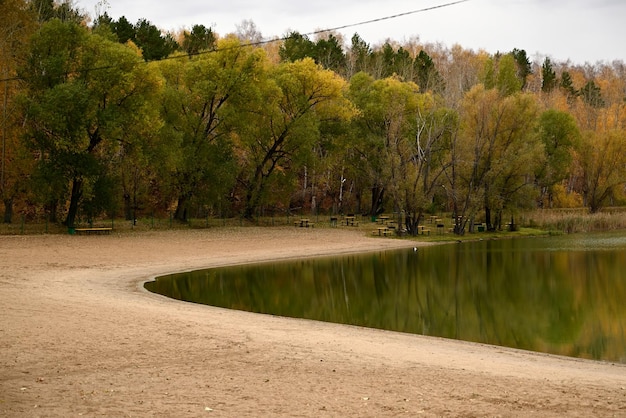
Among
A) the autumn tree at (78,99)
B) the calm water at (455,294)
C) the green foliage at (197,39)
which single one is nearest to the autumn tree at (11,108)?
the autumn tree at (78,99)

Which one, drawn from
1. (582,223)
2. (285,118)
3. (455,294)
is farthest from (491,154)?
(455,294)

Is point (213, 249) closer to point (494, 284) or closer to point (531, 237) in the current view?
point (494, 284)

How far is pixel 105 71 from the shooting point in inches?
1735

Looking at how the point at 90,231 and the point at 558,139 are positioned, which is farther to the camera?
the point at 558,139

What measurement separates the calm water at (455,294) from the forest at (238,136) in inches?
462

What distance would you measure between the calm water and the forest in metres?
11.7

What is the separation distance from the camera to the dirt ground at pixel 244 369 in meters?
9.08

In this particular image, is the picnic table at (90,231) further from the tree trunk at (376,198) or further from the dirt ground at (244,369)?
the tree trunk at (376,198)

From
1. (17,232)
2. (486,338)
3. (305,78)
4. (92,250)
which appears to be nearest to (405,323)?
(486,338)

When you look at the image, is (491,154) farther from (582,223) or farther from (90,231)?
(90,231)

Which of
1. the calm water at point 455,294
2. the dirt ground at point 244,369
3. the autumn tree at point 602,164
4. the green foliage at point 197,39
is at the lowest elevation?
the calm water at point 455,294

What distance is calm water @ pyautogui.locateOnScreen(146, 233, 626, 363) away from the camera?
18.4m

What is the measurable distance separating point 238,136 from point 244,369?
52288mm

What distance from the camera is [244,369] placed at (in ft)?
37.0
